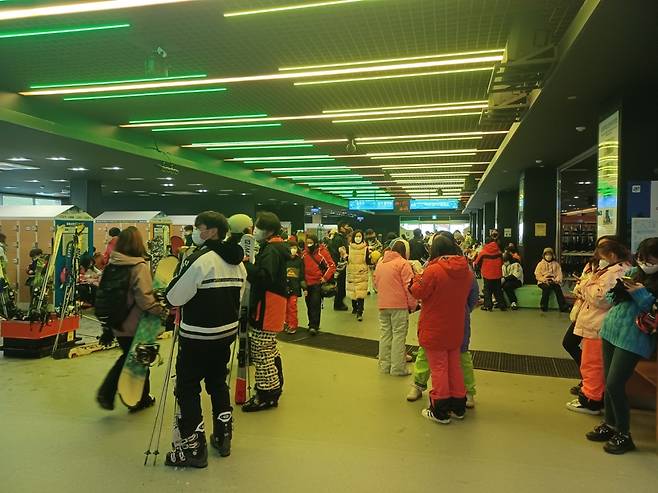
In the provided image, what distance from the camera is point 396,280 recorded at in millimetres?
5105

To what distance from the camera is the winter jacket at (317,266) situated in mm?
7738

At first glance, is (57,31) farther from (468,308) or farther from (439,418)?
(439,418)

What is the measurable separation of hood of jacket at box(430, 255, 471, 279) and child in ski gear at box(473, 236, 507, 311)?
6.17m

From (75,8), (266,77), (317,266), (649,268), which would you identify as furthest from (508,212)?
(75,8)

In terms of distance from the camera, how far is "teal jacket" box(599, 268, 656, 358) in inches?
126

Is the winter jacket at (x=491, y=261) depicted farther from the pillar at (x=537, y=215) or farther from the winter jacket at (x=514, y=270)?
the pillar at (x=537, y=215)

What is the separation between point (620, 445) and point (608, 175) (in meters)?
3.26

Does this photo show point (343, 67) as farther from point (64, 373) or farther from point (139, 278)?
point (64, 373)

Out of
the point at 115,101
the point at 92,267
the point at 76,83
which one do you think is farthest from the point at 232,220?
the point at 92,267

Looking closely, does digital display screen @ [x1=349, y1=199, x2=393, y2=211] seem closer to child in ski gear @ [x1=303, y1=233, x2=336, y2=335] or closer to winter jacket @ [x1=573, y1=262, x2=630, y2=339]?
child in ski gear @ [x1=303, y1=233, x2=336, y2=335]

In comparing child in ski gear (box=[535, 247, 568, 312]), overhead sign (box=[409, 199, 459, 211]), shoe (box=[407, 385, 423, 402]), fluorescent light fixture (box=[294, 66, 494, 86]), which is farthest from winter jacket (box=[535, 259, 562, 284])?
overhead sign (box=[409, 199, 459, 211])

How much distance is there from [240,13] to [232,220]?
2.08 metres

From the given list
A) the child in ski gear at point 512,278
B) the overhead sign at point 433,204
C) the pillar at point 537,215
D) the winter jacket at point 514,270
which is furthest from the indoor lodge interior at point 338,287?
the overhead sign at point 433,204

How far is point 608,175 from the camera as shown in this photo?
220 inches
